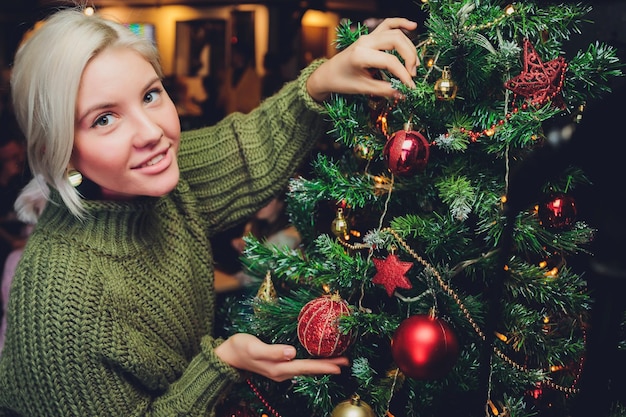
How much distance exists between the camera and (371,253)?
923 millimetres

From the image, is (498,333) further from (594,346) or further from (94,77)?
(94,77)

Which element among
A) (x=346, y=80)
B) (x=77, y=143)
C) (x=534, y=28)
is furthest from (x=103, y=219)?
(x=534, y=28)

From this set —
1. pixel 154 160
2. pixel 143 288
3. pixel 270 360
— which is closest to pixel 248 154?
pixel 154 160

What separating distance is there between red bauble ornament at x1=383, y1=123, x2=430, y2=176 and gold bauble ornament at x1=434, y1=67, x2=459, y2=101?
64 millimetres

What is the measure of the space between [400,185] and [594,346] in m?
0.45

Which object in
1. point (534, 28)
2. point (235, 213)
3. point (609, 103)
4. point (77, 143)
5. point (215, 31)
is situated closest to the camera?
point (609, 103)

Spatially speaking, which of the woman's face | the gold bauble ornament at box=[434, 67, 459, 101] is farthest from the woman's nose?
the gold bauble ornament at box=[434, 67, 459, 101]

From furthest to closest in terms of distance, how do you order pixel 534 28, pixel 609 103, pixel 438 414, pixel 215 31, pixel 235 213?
pixel 215 31
pixel 235 213
pixel 438 414
pixel 534 28
pixel 609 103

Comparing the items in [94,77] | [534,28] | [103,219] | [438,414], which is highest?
[534,28]

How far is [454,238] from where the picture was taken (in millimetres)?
901

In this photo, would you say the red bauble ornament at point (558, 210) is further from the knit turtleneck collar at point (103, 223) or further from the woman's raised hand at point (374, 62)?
the knit turtleneck collar at point (103, 223)

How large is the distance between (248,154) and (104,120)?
315mm

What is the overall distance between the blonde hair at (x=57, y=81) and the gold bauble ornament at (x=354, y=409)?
0.59 metres

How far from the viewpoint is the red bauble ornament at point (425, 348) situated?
812mm
